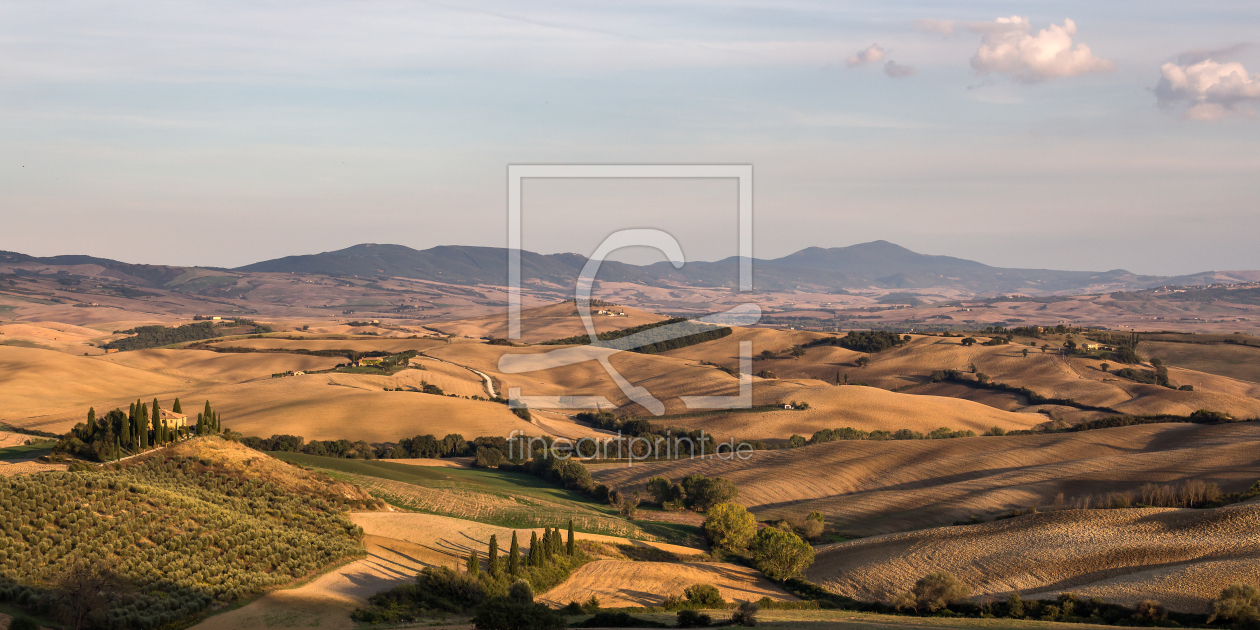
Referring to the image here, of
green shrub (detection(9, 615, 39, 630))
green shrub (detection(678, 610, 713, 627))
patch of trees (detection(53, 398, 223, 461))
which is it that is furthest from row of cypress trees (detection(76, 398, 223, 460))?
green shrub (detection(678, 610, 713, 627))

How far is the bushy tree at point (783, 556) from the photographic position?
45500 millimetres

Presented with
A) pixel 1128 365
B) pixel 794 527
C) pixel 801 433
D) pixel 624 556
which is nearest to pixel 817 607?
pixel 624 556

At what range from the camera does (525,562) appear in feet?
134

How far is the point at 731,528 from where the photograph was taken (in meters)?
50.1

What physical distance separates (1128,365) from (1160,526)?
10517 cm

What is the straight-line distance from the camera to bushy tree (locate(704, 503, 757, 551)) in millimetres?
49906

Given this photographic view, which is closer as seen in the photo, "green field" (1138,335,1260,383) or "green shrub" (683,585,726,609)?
"green shrub" (683,585,726,609)

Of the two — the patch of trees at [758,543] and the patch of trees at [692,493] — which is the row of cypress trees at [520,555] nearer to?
the patch of trees at [758,543]

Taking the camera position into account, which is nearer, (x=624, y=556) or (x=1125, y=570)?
(x=1125, y=570)

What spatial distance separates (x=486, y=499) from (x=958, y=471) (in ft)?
115

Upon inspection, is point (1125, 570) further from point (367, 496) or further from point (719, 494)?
point (367, 496)

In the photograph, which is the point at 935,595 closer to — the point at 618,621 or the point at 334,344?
the point at 618,621

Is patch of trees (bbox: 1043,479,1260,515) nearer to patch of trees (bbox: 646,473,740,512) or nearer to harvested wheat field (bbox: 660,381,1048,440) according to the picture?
patch of trees (bbox: 646,473,740,512)

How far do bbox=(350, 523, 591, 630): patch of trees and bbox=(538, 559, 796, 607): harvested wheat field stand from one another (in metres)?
0.92
